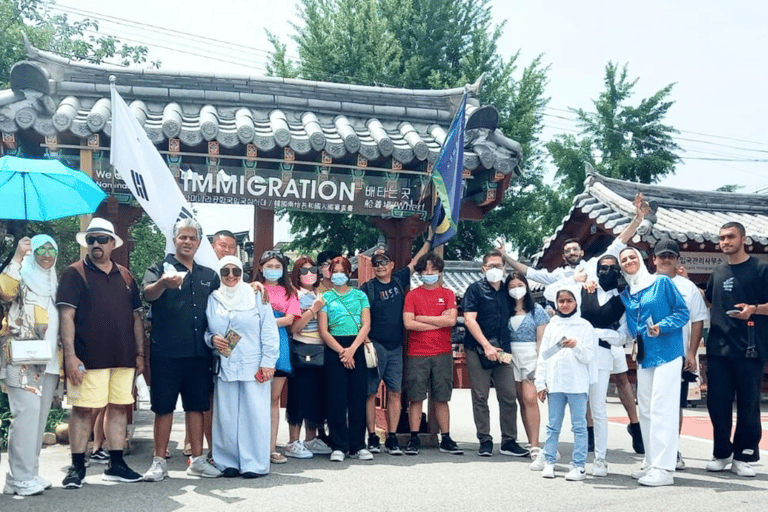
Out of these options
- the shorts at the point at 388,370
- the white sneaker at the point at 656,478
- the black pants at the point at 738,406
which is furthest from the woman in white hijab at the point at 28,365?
the black pants at the point at 738,406

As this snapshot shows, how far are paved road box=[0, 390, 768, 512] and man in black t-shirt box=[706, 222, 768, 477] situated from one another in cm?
29

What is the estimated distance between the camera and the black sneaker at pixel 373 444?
8195 mm

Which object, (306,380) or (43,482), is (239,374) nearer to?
(306,380)

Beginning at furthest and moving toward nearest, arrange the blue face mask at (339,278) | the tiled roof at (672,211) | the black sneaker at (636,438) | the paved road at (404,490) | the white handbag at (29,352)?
the tiled roof at (672,211), the black sneaker at (636,438), the blue face mask at (339,278), the white handbag at (29,352), the paved road at (404,490)

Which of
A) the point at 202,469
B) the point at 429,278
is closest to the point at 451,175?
the point at 429,278

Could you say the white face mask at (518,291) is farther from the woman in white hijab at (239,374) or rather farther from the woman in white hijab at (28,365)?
the woman in white hijab at (28,365)

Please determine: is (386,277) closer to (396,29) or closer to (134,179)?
(134,179)

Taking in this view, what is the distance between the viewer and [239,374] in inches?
279

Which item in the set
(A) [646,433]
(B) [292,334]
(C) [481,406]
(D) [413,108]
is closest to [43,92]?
(B) [292,334]

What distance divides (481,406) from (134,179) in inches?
155

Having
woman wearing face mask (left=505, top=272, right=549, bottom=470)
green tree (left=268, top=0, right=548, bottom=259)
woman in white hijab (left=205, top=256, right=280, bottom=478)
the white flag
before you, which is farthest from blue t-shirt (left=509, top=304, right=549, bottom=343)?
green tree (left=268, top=0, right=548, bottom=259)

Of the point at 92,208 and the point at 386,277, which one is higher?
the point at 92,208

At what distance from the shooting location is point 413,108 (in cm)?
995

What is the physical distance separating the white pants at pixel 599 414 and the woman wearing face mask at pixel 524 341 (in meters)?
0.83
